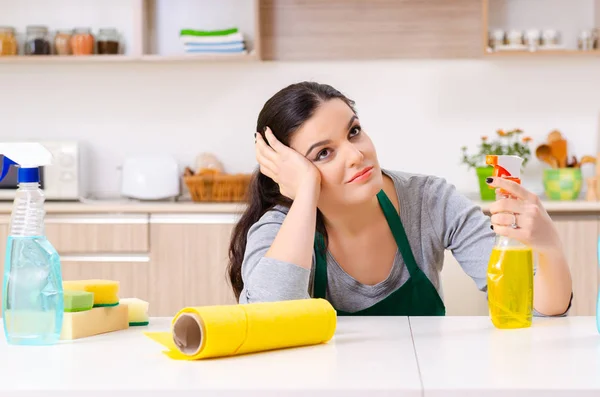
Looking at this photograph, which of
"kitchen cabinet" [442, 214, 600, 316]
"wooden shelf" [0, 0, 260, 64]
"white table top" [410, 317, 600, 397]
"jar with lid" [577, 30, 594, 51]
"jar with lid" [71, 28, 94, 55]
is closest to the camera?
"white table top" [410, 317, 600, 397]

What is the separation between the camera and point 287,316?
4.13 ft

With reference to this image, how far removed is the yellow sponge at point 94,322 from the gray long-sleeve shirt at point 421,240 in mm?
290

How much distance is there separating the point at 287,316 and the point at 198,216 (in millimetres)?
2392

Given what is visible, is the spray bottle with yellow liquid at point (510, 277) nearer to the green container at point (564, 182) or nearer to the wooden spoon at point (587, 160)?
the green container at point (564, 182)

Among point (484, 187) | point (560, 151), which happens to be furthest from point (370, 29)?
point (560, 151)

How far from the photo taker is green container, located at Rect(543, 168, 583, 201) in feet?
12.3

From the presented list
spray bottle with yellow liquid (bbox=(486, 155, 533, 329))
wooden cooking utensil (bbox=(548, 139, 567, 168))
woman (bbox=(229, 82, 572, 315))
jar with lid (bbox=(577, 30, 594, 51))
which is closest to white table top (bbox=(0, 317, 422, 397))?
spray bottle with yellow liquid (bbox=(486, 155, 533, 329))

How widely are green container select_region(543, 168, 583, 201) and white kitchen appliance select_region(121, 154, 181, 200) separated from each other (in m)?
1.65

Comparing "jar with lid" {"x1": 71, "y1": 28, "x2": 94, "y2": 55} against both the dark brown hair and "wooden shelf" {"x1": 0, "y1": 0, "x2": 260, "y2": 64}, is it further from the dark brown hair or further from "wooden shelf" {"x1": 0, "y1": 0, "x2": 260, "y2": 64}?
the dark brown hair

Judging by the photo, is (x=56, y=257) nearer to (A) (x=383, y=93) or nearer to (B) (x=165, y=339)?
(B) (x=165, y=339)

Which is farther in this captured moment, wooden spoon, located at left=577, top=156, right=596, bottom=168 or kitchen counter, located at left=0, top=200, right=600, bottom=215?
wooden spoon, located at left=577, top=156, right=596, bottom=168

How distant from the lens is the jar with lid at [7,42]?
400 cm

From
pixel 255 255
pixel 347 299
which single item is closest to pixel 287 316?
pixel 255 255

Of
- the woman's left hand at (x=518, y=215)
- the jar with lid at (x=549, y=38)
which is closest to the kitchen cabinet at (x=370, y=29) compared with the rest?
the jar with lid at (x=549, y=38)
